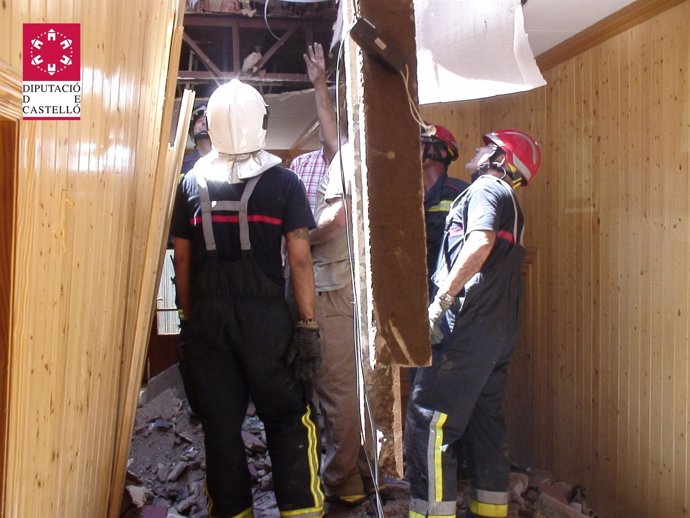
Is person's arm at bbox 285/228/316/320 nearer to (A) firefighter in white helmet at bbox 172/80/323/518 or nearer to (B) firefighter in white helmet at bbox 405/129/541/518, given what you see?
(A) firefighter in white helmet at bbox 172/80/323/518

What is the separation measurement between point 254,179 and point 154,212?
0.49 meters

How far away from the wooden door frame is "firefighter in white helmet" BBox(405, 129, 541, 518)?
2.24 meters

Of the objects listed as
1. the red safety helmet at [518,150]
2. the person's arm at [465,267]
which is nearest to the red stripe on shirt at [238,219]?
the person's arm at [465,267]

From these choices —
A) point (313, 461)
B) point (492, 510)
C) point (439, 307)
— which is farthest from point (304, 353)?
point (492, 510)

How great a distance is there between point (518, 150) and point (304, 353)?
1736mm

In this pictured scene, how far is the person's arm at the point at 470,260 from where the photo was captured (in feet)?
11.9

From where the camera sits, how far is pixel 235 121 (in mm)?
3406

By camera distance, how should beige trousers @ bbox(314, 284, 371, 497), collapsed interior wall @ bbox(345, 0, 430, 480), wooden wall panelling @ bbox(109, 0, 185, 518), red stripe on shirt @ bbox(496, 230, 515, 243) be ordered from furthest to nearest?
beige trousers @ bbox(314, 284, 371, 497) → red stripe on shirt @ bbox(496, 230, 515, 243) → wooden wall panelling @ bbox(109, 0, 185, 518) → collapsed interior wall @ bbox(345, 0, 430, 480)

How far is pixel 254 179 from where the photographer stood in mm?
3365

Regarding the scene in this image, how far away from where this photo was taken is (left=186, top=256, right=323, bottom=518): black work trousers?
3.32m

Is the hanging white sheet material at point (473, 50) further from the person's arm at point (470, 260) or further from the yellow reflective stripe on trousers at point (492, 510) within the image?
the yellow reflective stripe on trousers at point (492, 510)

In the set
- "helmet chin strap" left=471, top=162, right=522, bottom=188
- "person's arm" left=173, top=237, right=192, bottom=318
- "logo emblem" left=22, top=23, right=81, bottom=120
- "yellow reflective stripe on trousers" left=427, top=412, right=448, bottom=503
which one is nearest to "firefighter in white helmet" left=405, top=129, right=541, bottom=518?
"yellow reflective stripe on trousers" left=427, top=412, right=448, bottom=503

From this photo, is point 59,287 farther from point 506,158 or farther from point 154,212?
point 506,158

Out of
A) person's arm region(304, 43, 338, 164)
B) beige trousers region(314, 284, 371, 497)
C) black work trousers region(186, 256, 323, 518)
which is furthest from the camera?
person's arm region(304, 43, 338, 164)
